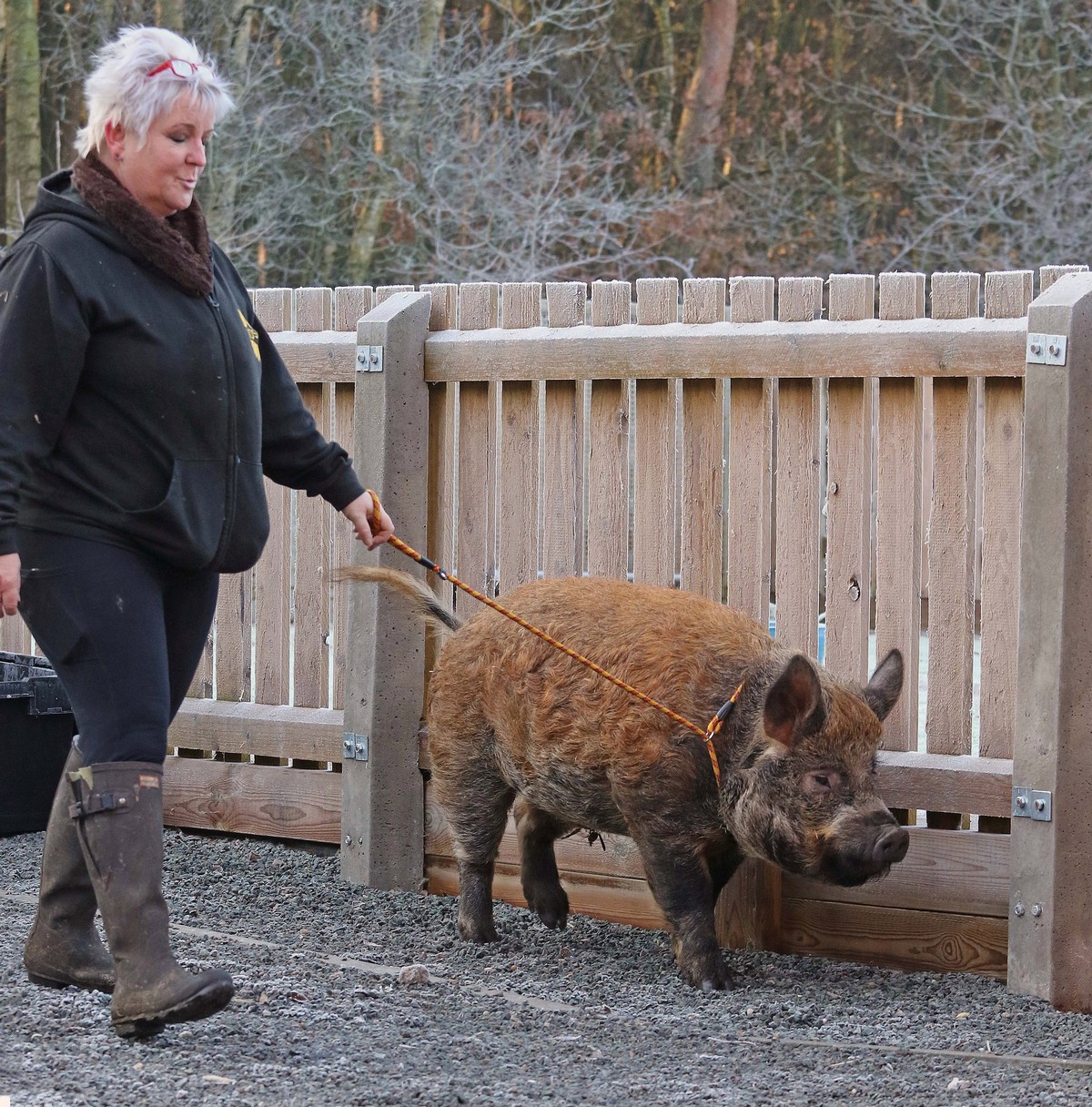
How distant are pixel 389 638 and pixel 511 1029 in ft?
6.13

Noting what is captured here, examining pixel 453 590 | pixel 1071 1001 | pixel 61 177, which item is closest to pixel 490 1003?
pixel 1071 1001

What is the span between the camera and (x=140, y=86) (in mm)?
3385

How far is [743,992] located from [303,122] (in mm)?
12706

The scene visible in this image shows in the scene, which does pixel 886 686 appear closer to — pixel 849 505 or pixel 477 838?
pixel 849 505

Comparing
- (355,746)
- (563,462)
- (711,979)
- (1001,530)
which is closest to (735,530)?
(563,462)

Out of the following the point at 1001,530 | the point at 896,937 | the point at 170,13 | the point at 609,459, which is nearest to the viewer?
the point at 1001,530

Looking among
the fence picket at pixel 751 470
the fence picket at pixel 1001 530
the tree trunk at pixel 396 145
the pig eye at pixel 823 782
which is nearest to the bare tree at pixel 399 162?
the tree trunk at pixel 396 145

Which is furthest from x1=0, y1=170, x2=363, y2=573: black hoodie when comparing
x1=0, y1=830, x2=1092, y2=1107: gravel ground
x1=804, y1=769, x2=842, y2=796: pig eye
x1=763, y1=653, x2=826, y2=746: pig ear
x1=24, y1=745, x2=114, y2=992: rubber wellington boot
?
x1=804, y1=769, x2=842, y2=796: pig eye

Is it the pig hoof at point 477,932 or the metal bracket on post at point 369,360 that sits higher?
the metal bracket on post at point 369,360

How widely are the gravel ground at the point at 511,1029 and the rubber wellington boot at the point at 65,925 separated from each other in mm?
81

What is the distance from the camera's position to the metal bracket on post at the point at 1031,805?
4180 millimetres

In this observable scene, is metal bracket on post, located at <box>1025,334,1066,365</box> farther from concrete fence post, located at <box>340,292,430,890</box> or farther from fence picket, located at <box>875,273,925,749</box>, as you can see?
concrete fence post, located at <box>340,292,430,890</box>

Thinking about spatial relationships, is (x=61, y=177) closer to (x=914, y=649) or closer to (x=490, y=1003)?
(x=490, y=1003)

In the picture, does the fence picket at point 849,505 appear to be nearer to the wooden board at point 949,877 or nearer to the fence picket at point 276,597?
Result: the wooden board at point 949,877
